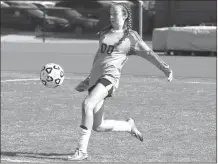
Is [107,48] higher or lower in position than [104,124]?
higher

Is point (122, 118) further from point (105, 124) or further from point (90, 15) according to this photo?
point (90, 15)

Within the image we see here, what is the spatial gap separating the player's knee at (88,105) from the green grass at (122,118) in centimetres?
158

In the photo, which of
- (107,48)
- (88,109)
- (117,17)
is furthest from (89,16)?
(117,17)

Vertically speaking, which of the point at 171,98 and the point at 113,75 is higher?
the point at 113,75

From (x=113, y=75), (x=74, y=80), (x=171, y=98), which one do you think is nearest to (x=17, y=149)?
(x=113, y=75)

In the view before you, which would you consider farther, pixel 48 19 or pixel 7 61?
pixel 48 19

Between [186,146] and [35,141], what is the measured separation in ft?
7.30

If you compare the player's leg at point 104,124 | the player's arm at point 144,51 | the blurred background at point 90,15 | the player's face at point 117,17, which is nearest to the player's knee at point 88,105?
the player's leg at point 104,124

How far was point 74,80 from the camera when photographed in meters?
20.0

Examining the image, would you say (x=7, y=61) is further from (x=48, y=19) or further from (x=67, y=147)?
(x=48, y=19)

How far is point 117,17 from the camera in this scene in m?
6.69

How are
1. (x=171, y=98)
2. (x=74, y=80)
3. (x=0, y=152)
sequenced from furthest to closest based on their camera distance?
(x=74, y=80) → (x=171, y=98) → (x=0, y=152)

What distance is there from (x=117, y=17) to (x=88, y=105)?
1.06m

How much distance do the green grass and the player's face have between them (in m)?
2.52
